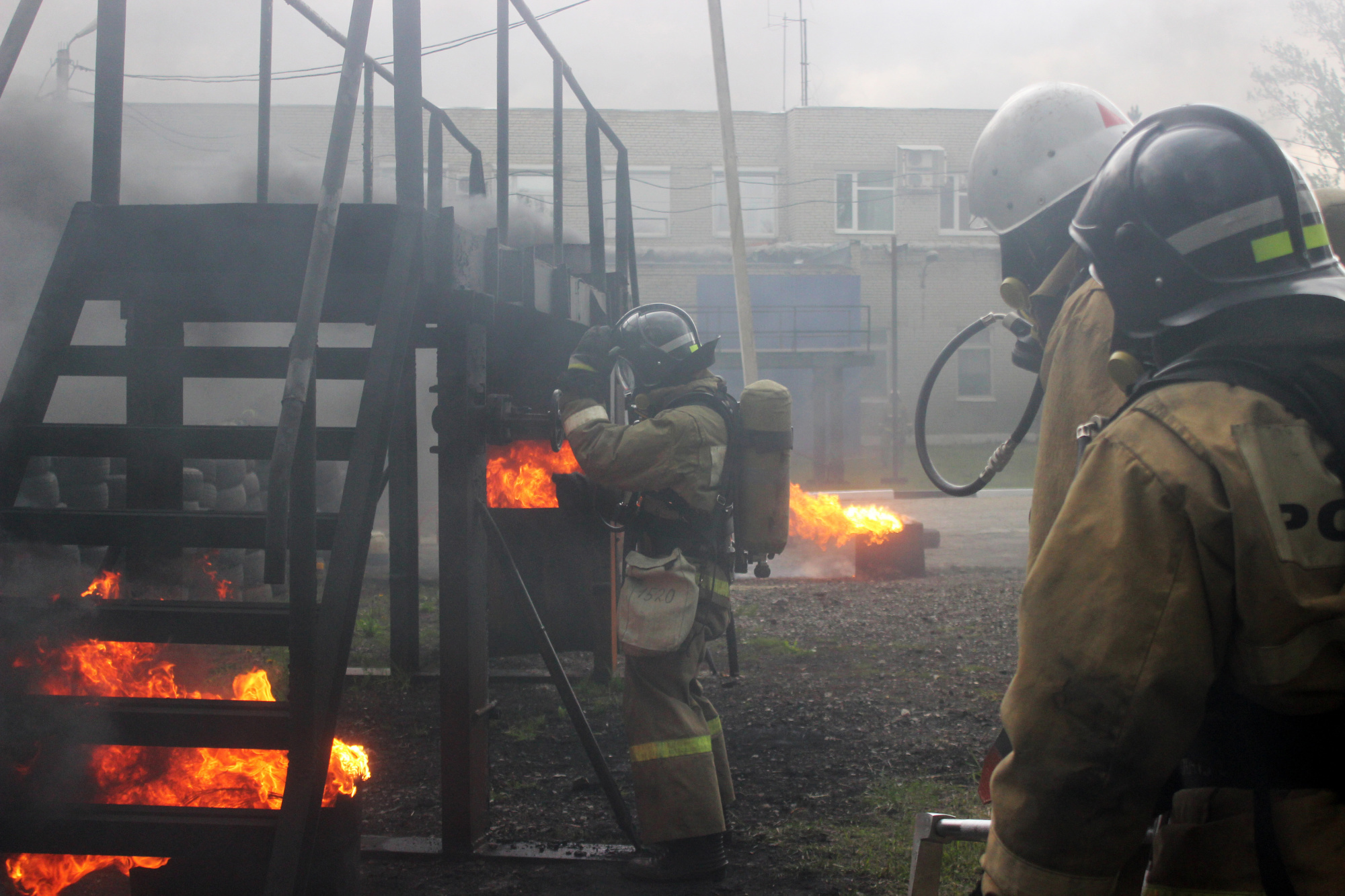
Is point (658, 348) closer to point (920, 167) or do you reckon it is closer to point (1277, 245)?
point (1277, 245)

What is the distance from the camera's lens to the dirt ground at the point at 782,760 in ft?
11.3

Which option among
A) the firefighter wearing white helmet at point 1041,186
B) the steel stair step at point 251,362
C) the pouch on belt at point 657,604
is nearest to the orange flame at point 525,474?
the pouch on belt at point 657,604

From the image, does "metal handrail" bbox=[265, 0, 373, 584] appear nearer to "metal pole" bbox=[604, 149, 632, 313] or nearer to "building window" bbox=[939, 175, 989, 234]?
Result: "metal pole" bbox=[604, 149, 632, 313]

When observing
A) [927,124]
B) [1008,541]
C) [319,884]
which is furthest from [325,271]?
[927,124]

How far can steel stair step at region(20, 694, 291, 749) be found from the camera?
2582 millimetres

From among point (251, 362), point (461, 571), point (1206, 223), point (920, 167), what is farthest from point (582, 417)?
point (920, 167)


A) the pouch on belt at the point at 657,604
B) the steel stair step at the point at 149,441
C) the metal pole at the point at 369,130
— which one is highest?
the metal pole at the point at 369,130

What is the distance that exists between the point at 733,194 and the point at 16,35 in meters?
9.11

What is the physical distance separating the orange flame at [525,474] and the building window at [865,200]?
21016mm

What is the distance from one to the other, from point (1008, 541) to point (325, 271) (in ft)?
36.2

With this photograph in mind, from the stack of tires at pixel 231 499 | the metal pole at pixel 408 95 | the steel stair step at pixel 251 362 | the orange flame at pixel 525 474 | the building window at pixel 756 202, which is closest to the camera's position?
the metal pole at pixel 408 95

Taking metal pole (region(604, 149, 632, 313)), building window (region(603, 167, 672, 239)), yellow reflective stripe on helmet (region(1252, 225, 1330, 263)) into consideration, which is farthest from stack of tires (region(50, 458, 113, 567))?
building window (region(603, 167, 672, 239))

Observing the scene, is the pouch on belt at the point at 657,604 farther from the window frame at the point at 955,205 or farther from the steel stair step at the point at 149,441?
the window frame at the point at 955,205

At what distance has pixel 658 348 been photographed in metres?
3.79
